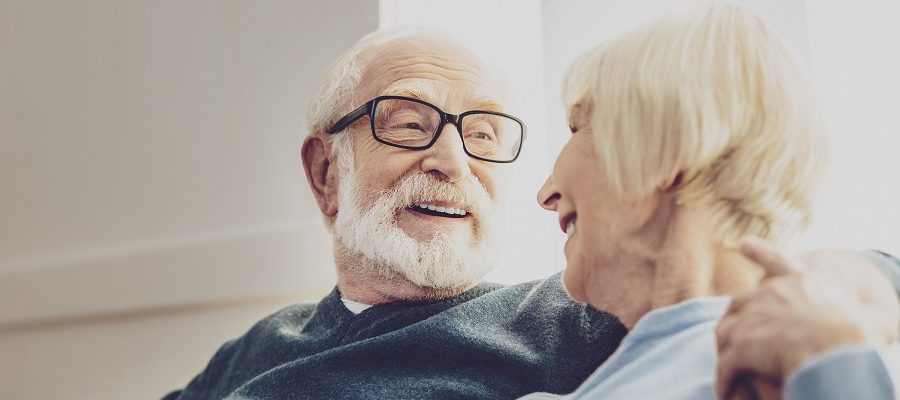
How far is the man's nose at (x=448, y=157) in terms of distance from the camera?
3.12ft

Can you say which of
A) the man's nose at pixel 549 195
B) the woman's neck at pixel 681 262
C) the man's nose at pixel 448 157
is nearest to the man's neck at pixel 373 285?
the man's nose at pixel 448 157

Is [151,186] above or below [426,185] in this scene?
below

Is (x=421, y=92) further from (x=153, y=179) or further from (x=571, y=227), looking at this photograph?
(x=153, y=179)

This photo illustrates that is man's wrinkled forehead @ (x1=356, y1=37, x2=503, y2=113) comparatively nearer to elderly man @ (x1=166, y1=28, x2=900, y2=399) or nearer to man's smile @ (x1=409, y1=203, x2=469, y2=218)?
elderly man @ (x1=166, y1=28, x2=900, y2=399)

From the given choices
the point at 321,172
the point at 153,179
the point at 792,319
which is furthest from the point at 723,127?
the point at 153,179

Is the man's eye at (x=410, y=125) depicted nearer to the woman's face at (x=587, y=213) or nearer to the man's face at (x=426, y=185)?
the man's face at (x=426, y=185)

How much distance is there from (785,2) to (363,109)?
49 centimetres

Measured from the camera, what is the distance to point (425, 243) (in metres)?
0.96

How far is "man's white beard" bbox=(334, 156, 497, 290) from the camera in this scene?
0.96 metres

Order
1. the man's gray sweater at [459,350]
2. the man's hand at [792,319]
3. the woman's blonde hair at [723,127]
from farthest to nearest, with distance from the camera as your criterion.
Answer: the man's gray sweater at [459,350] → the woman's blonde hair at [723,127] → the man's hand at [792,319]

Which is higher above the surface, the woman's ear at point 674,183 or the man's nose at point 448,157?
the woman's ear at point 674,183

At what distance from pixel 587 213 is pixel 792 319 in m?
0.21

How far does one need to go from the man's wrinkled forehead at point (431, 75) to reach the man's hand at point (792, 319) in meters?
0.55

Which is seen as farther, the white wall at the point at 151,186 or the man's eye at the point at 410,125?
the white wall at the point at 151,186
